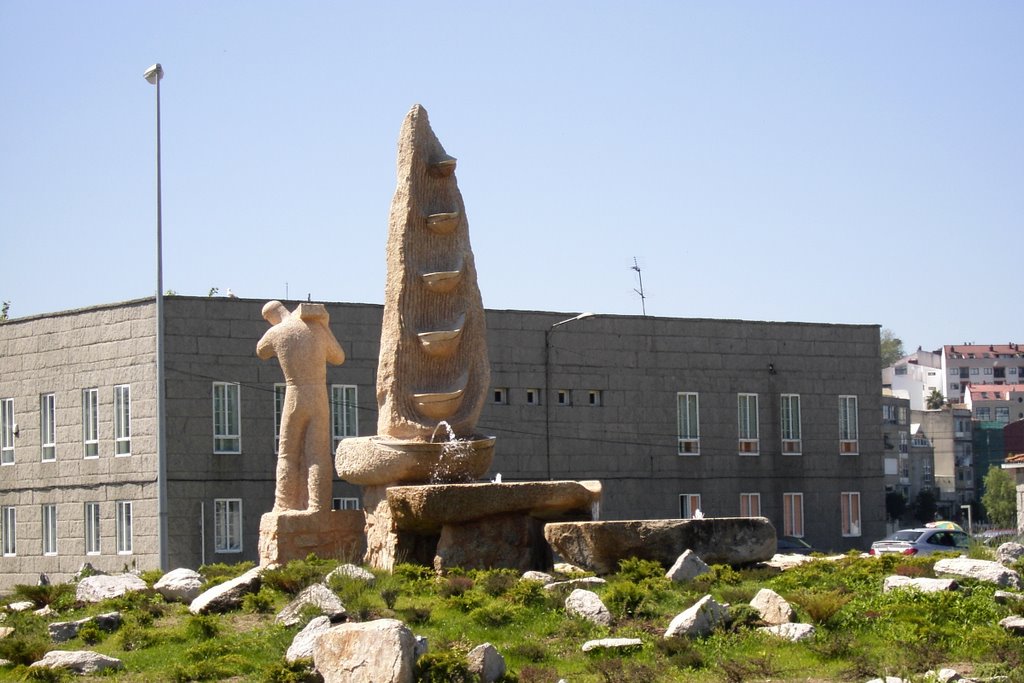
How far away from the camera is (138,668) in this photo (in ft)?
46.1

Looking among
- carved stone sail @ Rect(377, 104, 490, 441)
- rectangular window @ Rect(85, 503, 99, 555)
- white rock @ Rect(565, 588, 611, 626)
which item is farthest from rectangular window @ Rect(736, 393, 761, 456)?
white rock @ Rect(565, 588, 611, 626)

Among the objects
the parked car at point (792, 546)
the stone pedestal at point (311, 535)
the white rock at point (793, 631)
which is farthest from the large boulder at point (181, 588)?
the parked car at point (792, 546)

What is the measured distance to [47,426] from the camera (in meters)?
36.6

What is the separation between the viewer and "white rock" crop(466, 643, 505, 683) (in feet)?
41.5

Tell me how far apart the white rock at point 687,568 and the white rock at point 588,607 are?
161 cm

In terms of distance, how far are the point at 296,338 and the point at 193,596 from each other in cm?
374

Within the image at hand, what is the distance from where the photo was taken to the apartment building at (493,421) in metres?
34.5

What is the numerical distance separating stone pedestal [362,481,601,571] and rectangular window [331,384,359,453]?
18076 mm

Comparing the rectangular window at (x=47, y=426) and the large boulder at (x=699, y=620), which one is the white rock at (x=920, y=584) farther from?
the rectangular window at (x=47, y=426)

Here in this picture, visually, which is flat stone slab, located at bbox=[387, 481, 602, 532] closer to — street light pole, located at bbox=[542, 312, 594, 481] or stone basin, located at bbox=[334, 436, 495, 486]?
stone basin, located at bbox=[334, 436, 495, 486]

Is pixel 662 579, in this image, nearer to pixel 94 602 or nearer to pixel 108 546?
pixel 94 602

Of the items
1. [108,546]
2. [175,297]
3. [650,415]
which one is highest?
[175,297]

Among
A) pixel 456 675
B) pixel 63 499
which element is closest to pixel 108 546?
pixel 63 499

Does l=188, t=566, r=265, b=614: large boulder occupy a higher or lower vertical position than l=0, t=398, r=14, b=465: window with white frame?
lower
